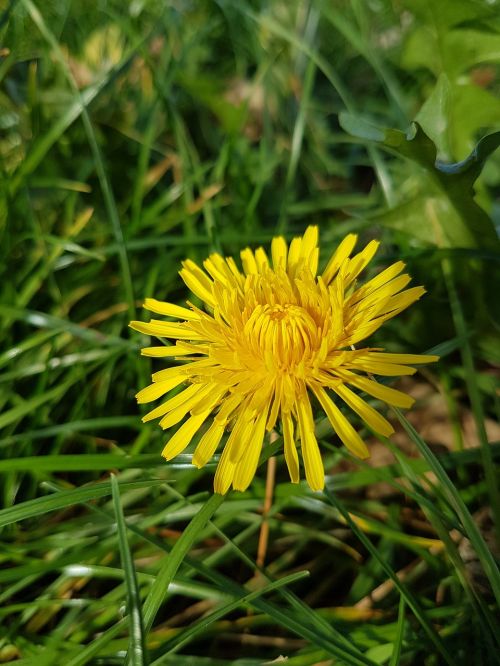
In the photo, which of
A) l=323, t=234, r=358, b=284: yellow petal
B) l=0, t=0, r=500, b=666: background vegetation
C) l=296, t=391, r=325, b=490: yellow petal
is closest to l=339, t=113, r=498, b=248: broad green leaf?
l=0, t=0, r=500, b=666: background vegetation

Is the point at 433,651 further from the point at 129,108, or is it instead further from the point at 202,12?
the point at 202,12

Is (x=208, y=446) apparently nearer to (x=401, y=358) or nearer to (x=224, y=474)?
(x=224, y=474)

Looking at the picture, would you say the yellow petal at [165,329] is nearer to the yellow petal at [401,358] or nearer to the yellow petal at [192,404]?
the yellow petal at [192,404]

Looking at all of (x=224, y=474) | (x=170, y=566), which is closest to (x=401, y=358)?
(x=224, y=474)

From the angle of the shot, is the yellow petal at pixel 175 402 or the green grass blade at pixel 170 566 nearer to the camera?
the green grass blade at pixel 170 566

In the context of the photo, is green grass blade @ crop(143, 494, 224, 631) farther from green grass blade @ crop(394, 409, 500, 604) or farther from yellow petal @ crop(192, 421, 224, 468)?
green grass blade @ crop(394, 409, 500, 604)

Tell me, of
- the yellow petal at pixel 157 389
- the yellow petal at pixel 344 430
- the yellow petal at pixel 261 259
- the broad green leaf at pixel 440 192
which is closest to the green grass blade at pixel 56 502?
the yellow petal at pixel 157 389

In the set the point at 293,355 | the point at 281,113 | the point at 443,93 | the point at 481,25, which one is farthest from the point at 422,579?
the point at 281,113

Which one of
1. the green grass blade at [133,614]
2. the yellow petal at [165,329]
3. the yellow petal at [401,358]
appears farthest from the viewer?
the yellow petal at [165,329]
